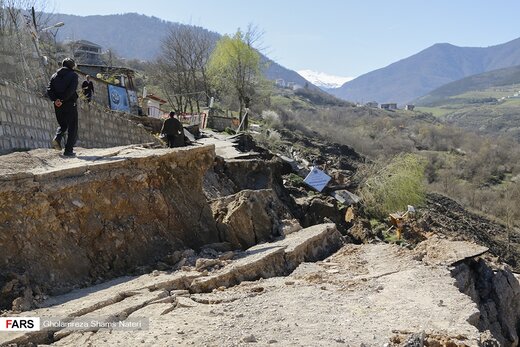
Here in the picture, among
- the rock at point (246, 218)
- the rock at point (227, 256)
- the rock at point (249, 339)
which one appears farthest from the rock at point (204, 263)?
the rock at point (249, 339)

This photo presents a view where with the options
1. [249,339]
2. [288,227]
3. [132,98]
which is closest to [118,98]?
[132,98]

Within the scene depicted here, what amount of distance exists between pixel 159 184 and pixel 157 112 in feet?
80.9

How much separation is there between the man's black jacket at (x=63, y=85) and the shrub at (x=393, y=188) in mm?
16498

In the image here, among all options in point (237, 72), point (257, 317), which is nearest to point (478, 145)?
point (237, 72)

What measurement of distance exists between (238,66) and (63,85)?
35.8 m

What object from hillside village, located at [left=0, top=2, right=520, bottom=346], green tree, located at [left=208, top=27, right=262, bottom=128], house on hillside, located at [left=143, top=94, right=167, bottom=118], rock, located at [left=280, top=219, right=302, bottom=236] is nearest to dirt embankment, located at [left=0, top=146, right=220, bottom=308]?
hillside village, located at [left=0, top=2, right=520, bottom=346]

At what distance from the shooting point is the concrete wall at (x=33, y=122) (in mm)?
9617

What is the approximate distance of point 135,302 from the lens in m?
6.11

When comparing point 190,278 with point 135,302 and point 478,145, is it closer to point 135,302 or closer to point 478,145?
point 135,302

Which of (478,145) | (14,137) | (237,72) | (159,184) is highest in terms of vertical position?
(237,72)

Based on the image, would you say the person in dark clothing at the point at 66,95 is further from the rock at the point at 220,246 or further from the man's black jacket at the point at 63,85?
the rock at the point at 220,246

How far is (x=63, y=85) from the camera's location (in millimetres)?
8789

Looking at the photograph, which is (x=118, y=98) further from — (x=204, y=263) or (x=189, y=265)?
(x=204, y=263)

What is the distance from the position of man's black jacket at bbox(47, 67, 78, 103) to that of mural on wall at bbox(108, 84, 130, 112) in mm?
15420
